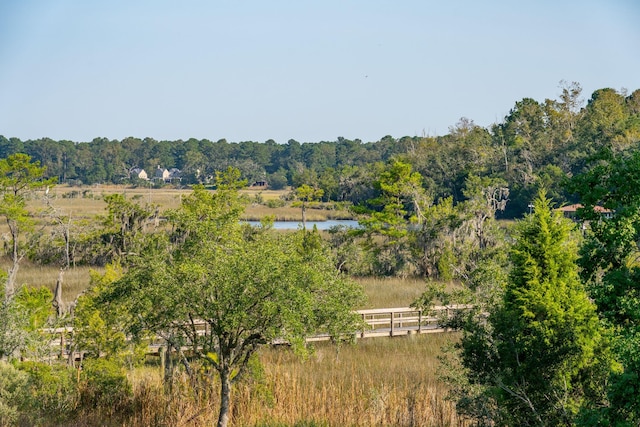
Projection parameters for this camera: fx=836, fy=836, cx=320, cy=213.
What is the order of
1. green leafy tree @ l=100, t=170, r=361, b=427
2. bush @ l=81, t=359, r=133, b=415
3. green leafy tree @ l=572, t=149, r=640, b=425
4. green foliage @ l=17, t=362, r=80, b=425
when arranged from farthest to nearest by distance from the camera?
bush @ l=81, t=359, r=133, b=415 < green foliage @ l=17, t=362, r=80, b=425 < green leafy tree @ l=100, t=170, r=361, b=427 < green leafy tree @ l=572, t=149, r=640, b=425

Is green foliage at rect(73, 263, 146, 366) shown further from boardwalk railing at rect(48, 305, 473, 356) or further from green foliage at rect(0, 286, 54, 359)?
boardwalk railing at rect(48, 305, 473, 356)

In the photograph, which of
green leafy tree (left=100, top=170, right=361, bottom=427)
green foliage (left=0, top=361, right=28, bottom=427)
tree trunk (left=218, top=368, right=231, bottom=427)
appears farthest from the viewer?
green foliage (left=0, top=361, right=28, bottom=427)

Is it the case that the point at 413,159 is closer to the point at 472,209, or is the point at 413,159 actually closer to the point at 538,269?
the point at 472,209

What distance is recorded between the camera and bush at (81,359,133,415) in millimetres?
19609

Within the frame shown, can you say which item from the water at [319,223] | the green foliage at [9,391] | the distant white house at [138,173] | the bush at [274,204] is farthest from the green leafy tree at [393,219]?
the distant white house at [138,173]

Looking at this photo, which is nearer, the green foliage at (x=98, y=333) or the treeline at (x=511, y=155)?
the green foliage at (x=98, y=333)

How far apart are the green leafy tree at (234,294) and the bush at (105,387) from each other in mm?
2460

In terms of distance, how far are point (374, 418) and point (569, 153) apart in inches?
2457

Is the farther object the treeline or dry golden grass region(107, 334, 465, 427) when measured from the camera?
the treeline

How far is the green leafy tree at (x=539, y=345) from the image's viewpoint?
14352mm

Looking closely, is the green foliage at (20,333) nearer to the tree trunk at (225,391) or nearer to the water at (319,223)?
the tree trunk at (225,391)

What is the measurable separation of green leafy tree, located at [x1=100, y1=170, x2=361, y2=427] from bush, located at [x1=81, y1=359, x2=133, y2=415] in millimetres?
2460

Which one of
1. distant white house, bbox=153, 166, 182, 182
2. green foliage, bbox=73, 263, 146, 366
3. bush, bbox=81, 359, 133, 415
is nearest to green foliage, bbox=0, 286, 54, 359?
green foliage, bbox=73, 263, 146, 366

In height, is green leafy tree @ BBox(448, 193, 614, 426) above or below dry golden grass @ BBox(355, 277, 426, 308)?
above
